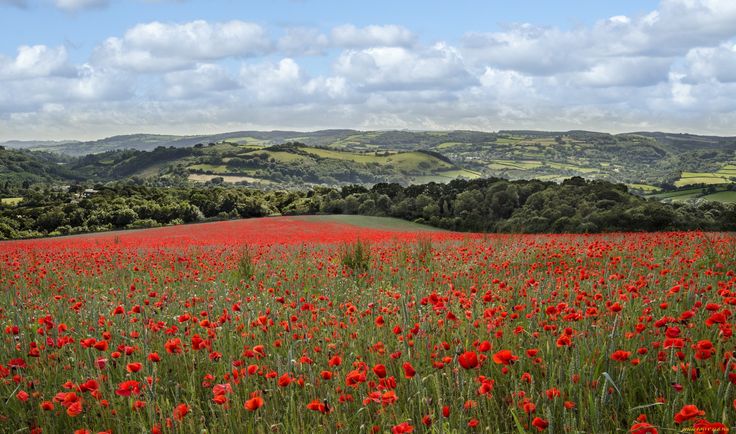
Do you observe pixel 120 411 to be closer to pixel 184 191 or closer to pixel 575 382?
pixel 575 382

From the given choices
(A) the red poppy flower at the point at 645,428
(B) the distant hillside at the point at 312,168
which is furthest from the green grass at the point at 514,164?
(A) the red poppy flower at the point at 645,428

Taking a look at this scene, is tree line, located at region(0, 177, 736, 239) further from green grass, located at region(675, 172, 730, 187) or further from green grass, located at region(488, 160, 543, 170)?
green grass, located at region(488, 160, 543, 170)

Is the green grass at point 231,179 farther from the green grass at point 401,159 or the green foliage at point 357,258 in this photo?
the green foliage at point 357,258

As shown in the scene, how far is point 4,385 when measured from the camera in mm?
4340

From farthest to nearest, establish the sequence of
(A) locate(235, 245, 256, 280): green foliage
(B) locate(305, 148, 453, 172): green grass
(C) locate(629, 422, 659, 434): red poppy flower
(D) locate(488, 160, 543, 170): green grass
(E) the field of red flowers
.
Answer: (D) locate(488, 160, 543, 170): green grass → (B) locate(305, 148, 453, 172): green grass → (A) locate(235, 245, 256, 280): green foliage → (E) the field of red flowers → (C) locate(629, 422, 659, 434): red poppy flower

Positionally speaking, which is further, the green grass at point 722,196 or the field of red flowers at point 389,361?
the green grass at point 722,196

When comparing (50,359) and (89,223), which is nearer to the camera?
(50,359)

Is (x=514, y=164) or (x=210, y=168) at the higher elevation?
(x=514, y=164)

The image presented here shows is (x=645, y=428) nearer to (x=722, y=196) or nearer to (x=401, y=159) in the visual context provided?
(x=722, y=196)

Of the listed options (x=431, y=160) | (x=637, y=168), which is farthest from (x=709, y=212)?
(x=637, y=168)

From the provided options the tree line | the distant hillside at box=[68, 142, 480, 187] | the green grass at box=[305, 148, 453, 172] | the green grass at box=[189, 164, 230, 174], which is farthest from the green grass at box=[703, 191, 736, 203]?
the green grass at box=[189, 164, 230, 174]

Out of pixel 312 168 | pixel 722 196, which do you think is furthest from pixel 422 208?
pixel 312 168

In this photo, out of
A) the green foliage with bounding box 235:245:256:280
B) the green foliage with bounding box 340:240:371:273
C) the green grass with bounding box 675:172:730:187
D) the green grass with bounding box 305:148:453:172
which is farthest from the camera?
the green grass with bounding box 305:148:453:172

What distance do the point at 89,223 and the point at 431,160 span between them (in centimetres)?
12073
